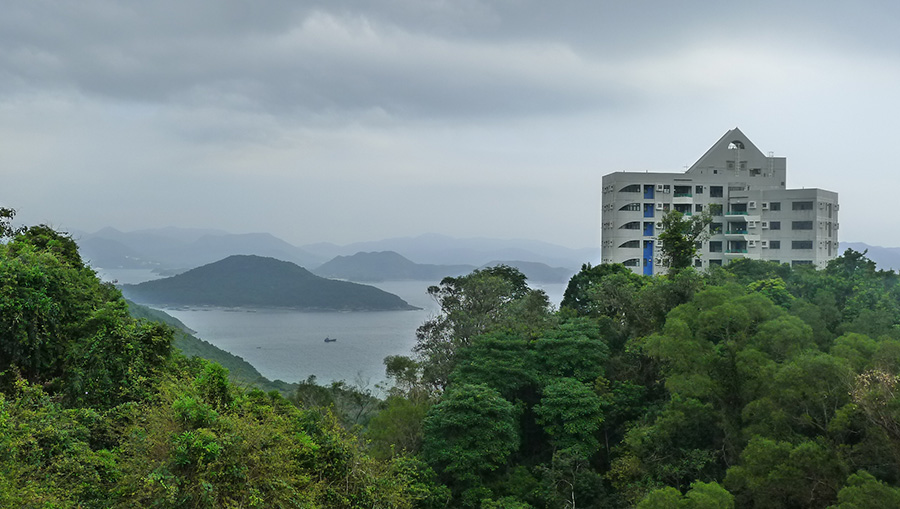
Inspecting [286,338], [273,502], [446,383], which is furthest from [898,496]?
[286,338]

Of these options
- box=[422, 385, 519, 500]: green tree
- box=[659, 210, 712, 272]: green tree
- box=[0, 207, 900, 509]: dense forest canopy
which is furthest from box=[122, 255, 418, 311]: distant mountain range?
box=[422, 385, 519, 500]: green tree

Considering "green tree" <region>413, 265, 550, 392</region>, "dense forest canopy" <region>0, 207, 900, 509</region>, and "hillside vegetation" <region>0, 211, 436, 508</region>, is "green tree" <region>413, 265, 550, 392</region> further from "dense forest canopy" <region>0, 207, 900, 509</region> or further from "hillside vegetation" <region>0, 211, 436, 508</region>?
"hillside vegetation" <region>0, 211, 436, 508</region>

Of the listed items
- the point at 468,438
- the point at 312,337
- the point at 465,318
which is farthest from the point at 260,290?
the point at 468,438

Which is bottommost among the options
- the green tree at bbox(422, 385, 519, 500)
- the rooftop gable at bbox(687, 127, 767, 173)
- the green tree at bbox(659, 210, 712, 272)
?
the green tree at bbox(422, 385, 519, 500)

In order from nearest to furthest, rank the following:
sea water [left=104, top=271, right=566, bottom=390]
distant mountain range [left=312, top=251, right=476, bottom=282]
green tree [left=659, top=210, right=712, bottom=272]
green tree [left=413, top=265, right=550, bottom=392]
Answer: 1. green tree [left=413, top=265, right=550, bottom=392]
2. green tree [left=659, top=210, right=712, bottom=272]
3. sea water [left=104, top=271, right=566, bottom=390]
4. distant mountain range [left=312, top=251, right=476, bottom=282]

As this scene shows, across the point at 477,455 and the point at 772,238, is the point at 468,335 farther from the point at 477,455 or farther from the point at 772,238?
the point at 772,238

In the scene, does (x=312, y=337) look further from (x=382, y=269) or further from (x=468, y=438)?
(x=382, y=269)

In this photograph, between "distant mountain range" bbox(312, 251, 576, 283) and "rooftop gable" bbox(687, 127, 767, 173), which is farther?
"distant mountain range" bbox(312, 251, 576, 283)

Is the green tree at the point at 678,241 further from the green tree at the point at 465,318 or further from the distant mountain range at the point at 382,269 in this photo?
the distant mountain range at the point at 382,269
